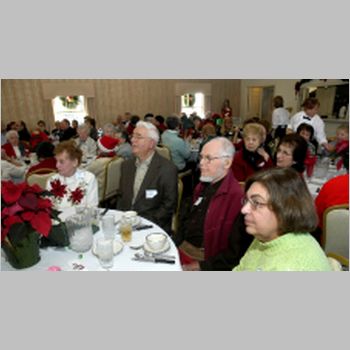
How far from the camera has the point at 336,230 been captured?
1831 millimetres

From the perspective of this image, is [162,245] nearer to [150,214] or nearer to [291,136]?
[150,214]

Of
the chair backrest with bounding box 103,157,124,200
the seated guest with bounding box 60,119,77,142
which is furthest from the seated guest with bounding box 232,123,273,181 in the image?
the seated guest with bounding box 60,119,77,142

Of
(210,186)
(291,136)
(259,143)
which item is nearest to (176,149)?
(259,143)

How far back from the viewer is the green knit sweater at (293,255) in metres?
1.07

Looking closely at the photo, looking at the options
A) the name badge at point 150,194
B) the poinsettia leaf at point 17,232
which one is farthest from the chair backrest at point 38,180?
the poinsettia leaf at point 17,232

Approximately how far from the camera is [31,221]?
1.21m

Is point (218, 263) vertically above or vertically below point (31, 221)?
below

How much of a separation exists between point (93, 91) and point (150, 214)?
778 cm

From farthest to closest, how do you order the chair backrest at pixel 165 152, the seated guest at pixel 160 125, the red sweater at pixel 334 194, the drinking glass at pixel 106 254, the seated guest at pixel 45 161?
the seated guest at pixel 160 125
the chair backrest at pixel 165 152
the seated guest at pixel 45 161
the red sweater at pixel 334 194
the drinking glass at pixel 106 254

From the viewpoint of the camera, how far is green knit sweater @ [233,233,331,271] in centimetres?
107

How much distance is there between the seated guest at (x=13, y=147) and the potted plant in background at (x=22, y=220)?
3539mm

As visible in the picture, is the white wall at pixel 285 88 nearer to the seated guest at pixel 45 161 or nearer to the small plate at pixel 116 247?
the seated guest at pixel 45 161

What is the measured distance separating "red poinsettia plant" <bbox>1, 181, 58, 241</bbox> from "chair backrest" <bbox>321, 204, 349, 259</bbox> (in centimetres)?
172

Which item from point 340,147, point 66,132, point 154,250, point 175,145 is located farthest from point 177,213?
point 66,132
